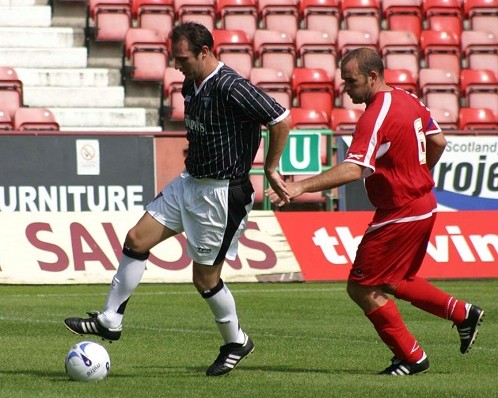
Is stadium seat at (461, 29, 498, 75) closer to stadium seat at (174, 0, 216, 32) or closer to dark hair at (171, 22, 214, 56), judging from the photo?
stadium seat at (174, 0, 216, 32)

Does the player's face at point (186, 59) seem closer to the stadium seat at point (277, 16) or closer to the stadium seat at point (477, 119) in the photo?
the stadium seat at point (477, 119)

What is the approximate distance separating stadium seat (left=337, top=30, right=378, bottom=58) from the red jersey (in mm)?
14957

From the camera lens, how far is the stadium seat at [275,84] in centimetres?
2070

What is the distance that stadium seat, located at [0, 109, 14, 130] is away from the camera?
18.4 m

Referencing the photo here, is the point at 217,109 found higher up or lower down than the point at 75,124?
higher up

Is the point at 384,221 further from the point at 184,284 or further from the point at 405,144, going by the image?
the point at 184,284

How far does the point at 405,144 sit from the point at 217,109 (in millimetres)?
1214

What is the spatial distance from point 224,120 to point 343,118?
40.5 ft

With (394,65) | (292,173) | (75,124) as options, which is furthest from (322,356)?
(394,65)

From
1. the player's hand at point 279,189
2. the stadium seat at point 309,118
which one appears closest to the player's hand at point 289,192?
the player's hand at point 279,189

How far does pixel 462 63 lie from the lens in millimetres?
23719

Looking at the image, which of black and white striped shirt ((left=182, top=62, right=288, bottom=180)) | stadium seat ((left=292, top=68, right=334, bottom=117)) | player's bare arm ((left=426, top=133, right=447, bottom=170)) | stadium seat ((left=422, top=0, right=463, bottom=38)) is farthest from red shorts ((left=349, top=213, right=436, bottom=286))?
stadium seat ((left=422, top=0, right=463, bottom=38))

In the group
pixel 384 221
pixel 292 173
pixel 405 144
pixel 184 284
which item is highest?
pixel 405 144

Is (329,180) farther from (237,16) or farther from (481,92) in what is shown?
(237,16)
